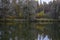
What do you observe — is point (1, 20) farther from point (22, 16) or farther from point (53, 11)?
point (53, 11)

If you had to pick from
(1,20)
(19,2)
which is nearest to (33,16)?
(19,2)

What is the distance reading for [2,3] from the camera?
20953 mm

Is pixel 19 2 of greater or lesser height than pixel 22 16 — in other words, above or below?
above

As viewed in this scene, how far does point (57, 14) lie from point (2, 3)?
6724 millimetres

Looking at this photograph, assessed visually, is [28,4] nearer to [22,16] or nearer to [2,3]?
[22,16]

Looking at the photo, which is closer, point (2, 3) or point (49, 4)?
point (2, 3)

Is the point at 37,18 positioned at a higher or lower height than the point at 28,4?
lower

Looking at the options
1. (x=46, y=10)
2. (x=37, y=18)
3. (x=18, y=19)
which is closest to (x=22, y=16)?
(x=18, y=19)

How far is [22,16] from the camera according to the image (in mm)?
21078

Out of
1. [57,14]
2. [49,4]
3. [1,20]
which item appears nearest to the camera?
[1,20]

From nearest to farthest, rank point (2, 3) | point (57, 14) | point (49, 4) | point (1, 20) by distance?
point (1, 20) < point (2, 3) < point (57, 14) < point (49, 4)

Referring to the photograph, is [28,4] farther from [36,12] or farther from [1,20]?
[1,20]

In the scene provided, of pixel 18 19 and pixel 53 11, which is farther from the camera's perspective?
pixel 53 11

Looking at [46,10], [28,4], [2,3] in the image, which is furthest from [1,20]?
[46,10]
